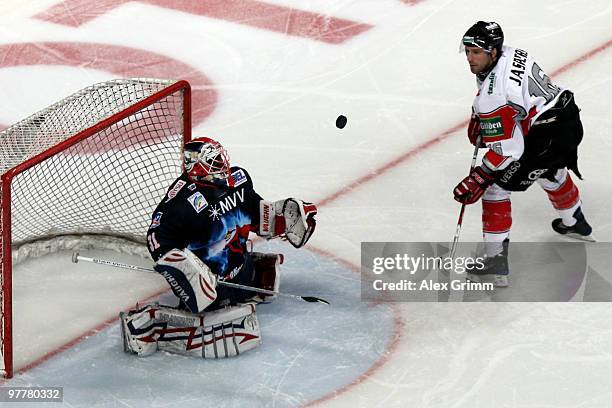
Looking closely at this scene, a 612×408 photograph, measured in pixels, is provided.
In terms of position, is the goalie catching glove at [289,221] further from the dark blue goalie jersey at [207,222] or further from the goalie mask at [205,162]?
the goalie mask at [205,162]

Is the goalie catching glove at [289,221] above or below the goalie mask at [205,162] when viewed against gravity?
below

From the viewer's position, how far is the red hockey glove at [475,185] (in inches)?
200

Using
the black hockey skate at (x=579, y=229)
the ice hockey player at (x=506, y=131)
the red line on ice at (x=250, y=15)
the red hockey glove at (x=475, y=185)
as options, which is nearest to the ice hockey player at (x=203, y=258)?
the red hockey glove at (x=475, y=185)

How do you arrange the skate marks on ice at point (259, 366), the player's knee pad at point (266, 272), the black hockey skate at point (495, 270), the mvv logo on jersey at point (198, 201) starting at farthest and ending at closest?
the black hockey skate at point (495, 270) < the player's knee pad at point (266, 272) < the mvv logo on jersey at point (198, 201) < the skate marks on ice at point (259, 366)

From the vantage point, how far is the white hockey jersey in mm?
4988

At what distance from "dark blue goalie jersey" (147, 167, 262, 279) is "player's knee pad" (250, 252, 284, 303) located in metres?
0.20

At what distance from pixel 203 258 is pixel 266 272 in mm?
400

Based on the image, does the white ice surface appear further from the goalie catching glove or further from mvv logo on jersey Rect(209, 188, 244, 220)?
mvv logo on jersey Rect(209, 188, 244, 220)

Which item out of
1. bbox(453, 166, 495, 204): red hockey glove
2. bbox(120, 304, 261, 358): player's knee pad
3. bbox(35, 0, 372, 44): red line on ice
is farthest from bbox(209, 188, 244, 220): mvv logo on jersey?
bbox(35, 0, 372, 44): red line on ice

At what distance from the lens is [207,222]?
4.71 metres

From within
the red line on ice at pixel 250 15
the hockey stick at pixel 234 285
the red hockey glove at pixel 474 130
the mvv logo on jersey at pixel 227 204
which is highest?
the red line on ice at pixel 250 15

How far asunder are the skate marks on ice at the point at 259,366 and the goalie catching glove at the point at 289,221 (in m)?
0.24

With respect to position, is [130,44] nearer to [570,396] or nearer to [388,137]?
[388,137]

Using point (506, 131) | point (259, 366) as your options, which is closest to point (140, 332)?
point (259, 366)
